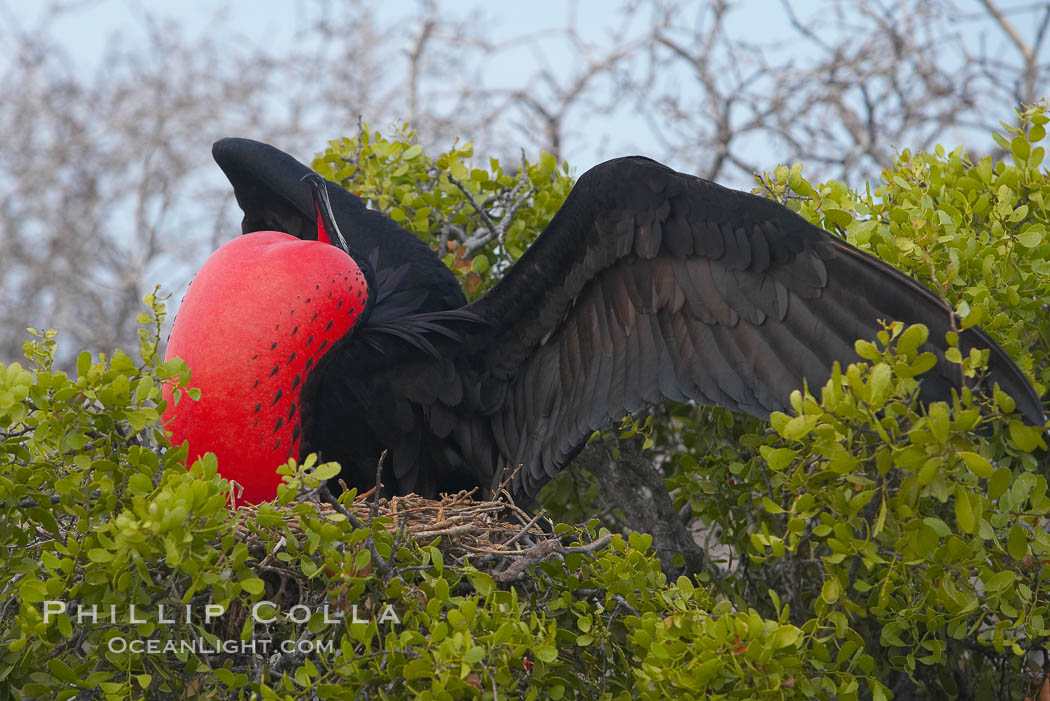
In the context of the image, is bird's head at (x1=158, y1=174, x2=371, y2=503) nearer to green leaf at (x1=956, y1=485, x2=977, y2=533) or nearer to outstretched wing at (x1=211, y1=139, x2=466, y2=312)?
outstretched wing at (x1=211, y1=139, x2=466, y2=312)

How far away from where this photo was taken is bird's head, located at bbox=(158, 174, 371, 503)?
2.27 metres

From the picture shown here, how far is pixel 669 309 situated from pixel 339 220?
1.10m

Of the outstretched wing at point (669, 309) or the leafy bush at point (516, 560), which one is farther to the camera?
the outstretched wing at point (669, 309)

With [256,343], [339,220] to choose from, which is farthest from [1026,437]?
[339,220]

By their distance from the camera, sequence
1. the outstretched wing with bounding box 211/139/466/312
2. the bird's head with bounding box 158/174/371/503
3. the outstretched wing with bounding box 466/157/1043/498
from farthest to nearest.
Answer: the outstretched wing with bounding box 211/139/466/312 < the bird's head with bounding box 158/174/371/503 < the outstretched wing with bounding box 466/157/1043/498

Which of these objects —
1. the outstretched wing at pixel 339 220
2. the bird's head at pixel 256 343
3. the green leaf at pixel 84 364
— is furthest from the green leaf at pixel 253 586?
the outstretched wing at pixel 339 220

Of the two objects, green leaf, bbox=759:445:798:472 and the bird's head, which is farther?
the bird's head

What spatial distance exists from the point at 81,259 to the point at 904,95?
6.76 metres

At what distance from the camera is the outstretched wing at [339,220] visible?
2.81m

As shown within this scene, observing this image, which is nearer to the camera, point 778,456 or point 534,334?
point 778,456

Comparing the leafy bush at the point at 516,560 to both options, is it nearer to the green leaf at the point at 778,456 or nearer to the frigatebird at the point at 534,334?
the green leaf at the point at 778,456

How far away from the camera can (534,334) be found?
8.38 ft

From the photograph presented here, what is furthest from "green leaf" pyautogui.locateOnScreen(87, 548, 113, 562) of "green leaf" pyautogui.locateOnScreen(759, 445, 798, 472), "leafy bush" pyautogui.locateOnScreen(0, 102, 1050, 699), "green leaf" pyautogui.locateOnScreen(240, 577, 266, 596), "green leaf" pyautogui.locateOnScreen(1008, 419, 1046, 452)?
"green leaf" pyautogui.locateOnScreen(1008, 419, 1046, 452)

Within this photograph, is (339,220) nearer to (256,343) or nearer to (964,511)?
(256,343)
